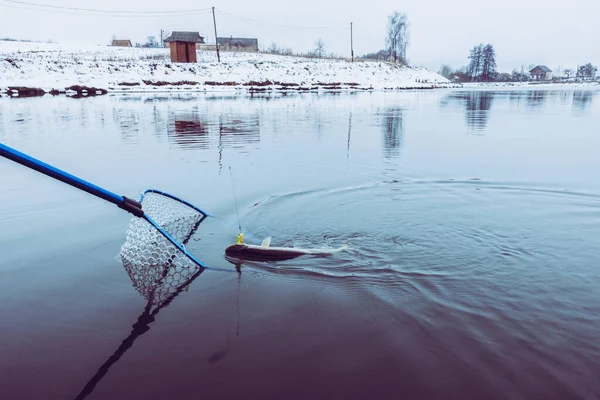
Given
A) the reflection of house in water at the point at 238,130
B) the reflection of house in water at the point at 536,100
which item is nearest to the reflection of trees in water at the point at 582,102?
the reflection of house in water at the point at 536,100

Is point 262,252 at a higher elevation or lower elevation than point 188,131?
lower

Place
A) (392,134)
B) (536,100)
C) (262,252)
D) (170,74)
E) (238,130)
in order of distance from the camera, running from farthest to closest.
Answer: (170,74), (536,100), (238,130), (392,134), (262,252)

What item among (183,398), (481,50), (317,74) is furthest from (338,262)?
(481,50)

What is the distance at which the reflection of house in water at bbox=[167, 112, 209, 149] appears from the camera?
15.0 m

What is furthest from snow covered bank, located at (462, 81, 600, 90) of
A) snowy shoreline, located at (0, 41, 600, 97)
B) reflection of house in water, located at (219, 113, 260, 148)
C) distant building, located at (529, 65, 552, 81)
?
reflection of house in water, located at (219, 113, 260, 148)

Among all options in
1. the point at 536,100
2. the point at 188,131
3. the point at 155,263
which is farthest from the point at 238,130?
the point at 536,100

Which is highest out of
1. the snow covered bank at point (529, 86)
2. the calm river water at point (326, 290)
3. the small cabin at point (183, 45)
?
the small cabin at point (183, 45)

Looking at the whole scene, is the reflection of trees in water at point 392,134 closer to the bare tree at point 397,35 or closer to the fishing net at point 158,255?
the fishing net at point 158,255

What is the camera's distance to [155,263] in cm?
566

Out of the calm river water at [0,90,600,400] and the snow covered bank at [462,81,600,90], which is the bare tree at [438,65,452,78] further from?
the calm river water at [0,90,600,400]

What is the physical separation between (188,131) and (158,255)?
12731 mm

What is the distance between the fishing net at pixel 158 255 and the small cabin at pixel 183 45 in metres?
64.7

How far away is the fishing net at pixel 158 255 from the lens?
16.4ft

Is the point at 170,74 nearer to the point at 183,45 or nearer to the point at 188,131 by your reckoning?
the point at 183,45
